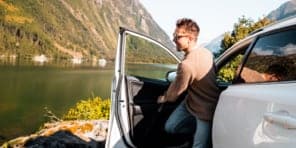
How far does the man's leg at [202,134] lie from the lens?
369 centimetres

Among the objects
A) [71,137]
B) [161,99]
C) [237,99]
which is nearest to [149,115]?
[161,99]

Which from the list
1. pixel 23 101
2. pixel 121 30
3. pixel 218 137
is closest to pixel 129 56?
pixel 121 30

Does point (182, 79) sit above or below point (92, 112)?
above

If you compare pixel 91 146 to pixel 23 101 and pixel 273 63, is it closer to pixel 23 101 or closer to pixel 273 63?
Answer: pixel 273 63

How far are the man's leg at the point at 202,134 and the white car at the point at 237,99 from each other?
53 centimetres

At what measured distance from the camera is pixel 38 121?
115 ft

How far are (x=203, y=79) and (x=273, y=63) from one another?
0.95 m

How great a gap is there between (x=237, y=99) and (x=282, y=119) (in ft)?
1.93

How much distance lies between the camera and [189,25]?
12.4 ft

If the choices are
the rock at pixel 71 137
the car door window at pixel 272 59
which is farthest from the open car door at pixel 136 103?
the rock at pixel 71 137

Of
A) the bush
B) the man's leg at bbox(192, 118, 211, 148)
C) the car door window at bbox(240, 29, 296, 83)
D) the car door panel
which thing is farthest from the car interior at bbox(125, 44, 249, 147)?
the bush

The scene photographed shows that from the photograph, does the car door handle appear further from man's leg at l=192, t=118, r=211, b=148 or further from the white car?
man's leg at l=192, t=118, r=211, b=148

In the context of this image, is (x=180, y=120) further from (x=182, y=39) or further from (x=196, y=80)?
(x=182, y=39)

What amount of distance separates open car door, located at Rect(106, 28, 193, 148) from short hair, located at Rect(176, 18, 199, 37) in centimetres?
41
